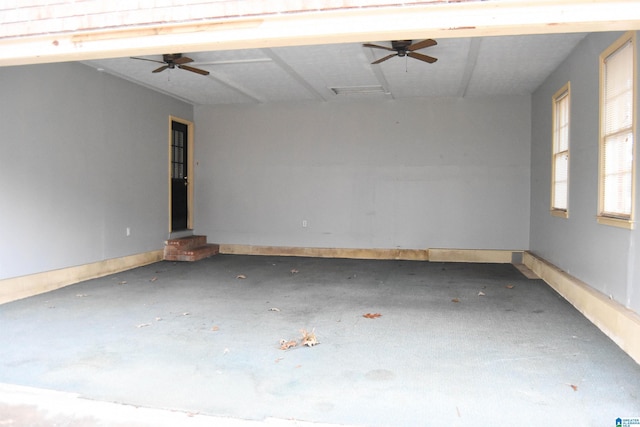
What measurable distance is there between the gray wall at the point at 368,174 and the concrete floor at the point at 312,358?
2.62 metres

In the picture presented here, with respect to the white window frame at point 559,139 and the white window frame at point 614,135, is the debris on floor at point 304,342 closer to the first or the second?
the white window frame at point 614,135

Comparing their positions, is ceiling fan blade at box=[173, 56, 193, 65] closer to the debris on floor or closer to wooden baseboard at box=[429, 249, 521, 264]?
the debris on floor

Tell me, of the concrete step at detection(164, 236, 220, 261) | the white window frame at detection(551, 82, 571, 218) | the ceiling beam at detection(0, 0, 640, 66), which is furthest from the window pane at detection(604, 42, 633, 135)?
the concrete step at detection(164, 236, 220, 261)

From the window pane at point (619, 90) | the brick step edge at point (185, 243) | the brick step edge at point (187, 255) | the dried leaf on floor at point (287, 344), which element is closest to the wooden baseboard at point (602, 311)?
the window pane at point (619, 90)

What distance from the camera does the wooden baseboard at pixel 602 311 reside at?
11.1 ft

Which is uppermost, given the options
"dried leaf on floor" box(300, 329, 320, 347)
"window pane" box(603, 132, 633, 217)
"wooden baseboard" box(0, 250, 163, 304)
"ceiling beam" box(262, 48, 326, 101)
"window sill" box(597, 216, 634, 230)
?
"ceiling beam" box(262, 48, 326, 101)

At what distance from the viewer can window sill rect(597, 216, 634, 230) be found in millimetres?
3686

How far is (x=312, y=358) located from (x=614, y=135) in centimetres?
327

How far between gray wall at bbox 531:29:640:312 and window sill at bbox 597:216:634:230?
1.8 inches

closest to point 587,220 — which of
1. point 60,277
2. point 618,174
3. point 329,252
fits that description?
point 618,174

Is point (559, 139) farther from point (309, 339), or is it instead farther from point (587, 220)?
point (309, 339)

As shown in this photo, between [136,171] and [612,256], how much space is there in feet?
21.2

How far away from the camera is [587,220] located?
4.79m

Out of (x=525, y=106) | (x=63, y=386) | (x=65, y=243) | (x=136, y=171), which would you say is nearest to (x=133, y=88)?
(x=136, y=171)
